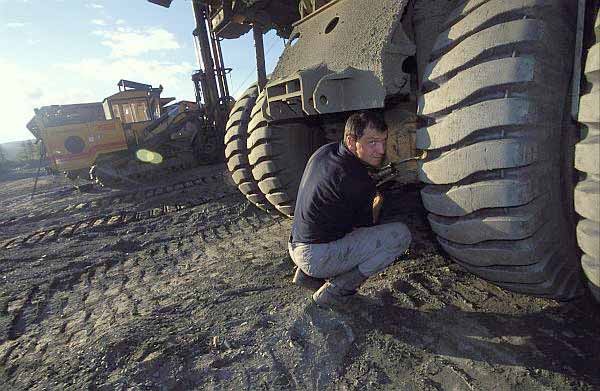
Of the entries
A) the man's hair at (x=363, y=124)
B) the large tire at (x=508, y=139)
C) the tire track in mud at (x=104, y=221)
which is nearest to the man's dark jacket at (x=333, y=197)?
the man's hair at (x=363, y=124)

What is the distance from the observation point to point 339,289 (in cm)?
231

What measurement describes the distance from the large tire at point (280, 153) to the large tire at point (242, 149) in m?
0.51

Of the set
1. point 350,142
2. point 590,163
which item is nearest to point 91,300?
point 350,142

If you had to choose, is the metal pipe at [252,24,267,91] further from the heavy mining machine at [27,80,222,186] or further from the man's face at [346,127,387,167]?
the heavy mining machine at [27,80,222,186]

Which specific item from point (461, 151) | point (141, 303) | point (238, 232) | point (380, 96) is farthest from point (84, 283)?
point (461, 151)

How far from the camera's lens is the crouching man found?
2.19 metres

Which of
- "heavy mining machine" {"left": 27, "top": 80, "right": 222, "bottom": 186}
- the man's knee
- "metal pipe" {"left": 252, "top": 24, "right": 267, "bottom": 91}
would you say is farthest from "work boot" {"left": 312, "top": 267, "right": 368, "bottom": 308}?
"heavy mining machine" {"left": 27, "top": 80, "right": 222, "bottom": 186}

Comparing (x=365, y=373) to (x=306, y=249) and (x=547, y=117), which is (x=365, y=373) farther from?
(x=547, y=117)

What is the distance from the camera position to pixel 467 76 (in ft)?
5.50

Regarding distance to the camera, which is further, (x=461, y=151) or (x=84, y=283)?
(x=84, y=283)

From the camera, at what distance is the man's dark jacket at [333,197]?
2.20 meters

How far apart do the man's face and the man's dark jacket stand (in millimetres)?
38

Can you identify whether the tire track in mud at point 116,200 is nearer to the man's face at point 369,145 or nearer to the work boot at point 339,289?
the work boot at point 339,289

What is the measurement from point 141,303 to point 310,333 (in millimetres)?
1457
